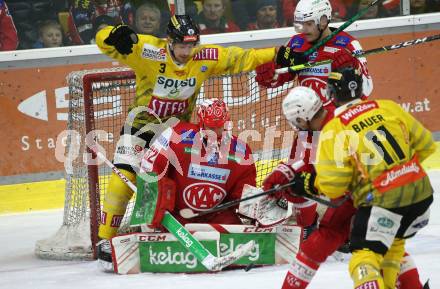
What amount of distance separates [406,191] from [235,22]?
14.5ft

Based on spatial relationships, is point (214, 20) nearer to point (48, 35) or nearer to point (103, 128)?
point (48, 35)

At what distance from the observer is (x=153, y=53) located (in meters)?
5.50

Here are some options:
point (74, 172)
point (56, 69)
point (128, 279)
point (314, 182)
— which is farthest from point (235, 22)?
point (314, 182)

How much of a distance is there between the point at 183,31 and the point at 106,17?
2728 millimetres

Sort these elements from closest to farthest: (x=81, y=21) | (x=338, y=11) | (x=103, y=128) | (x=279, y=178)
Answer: (x=279, y=178)
(x=103, y=128)
(x=81, y=21)
(x=338, y=11)

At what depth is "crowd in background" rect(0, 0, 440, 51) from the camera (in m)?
7.83

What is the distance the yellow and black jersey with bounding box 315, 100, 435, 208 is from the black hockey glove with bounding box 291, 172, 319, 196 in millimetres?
170

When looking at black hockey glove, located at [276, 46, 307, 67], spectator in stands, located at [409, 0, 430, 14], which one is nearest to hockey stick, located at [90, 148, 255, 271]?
black hockey glove, located at [276, 46, 307, 67]

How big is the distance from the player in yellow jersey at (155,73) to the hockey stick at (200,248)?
0.43 metres

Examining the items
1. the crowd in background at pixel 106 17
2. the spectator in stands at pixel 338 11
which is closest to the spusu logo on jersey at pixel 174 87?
the crowd in background at pixel 106 17

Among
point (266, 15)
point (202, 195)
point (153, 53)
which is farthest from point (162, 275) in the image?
point (266, 15)

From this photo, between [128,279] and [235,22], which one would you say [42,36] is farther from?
[128,279]

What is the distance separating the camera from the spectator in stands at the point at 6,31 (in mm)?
7762

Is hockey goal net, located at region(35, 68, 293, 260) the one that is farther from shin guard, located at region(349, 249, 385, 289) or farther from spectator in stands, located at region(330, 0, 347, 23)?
shin guard, located at region(349, 249, 385, 289)
